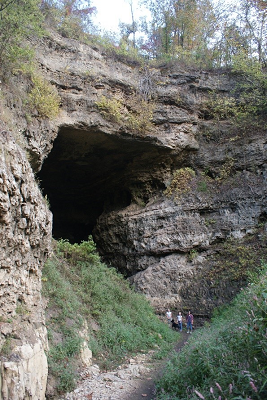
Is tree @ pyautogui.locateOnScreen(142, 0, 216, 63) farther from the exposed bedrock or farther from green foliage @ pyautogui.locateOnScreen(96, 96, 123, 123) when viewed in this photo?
green foliage @ pyautogui.locateOnScreen(96, 96, 123, 123)

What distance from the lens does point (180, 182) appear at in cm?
1628

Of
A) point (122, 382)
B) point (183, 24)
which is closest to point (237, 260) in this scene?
point (122, 382)

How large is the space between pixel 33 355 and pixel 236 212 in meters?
11.2

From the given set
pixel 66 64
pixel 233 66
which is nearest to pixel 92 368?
pixel 66 64

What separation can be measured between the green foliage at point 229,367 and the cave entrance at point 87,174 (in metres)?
10.3

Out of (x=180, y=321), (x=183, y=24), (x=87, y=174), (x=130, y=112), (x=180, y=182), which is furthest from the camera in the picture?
(x=183, y=24)

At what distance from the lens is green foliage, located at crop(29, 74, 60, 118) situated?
11553 mm

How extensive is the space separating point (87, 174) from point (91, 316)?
9.52 m

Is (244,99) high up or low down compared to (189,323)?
up

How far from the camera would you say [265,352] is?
11.5 feet

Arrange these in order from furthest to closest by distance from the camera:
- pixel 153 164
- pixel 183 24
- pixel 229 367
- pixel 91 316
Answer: pixel 183 24 < pixel 153 164 < pixel 91 316 < pixel 229 367

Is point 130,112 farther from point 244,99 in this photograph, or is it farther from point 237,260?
point 237,260

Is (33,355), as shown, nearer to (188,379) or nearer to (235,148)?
(188,379)

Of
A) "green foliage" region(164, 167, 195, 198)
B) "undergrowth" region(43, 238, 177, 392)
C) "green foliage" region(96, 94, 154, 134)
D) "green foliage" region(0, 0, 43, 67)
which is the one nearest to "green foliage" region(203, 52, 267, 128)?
"green foliage" region(164, 167, 195, 198)
